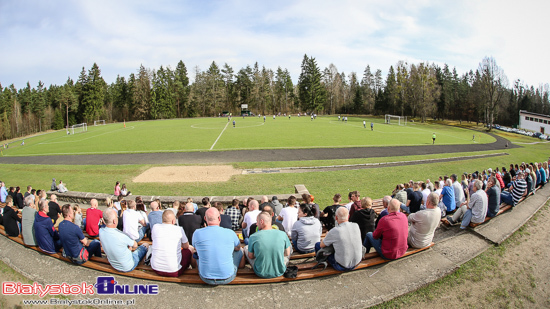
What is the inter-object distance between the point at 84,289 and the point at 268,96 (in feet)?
352

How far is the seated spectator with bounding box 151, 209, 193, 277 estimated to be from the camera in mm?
4852

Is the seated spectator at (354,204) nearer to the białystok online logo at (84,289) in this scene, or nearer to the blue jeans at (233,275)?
the blue jeans at (233,275)

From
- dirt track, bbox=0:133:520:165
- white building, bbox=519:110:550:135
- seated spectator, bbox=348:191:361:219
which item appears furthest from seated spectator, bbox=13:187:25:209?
white building, bbox=519:110:550:135

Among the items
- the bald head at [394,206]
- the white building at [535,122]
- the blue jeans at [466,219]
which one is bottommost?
the blue jeans at [466,219]

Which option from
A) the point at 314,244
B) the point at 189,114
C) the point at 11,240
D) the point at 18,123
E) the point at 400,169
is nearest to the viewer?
the point at 314,244

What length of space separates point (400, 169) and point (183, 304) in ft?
63.1

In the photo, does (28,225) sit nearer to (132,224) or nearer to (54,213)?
(132,224)

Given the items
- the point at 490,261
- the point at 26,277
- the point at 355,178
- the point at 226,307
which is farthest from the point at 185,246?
the point at 355,178

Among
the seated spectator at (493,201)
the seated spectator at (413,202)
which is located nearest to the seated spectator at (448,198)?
the seated spectator at (413,202)

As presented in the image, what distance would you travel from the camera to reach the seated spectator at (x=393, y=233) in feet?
17.6

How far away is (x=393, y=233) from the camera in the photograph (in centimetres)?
538

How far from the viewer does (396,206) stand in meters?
5.50

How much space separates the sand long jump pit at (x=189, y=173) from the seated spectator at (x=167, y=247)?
12.4 meters

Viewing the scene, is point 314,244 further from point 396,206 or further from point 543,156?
point 543,156
